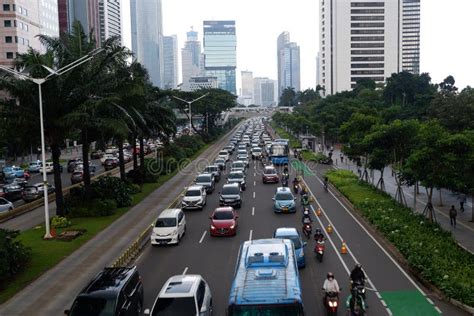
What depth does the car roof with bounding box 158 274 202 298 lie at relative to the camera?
556 inches

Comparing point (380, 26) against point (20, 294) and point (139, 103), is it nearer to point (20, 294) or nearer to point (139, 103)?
point (139, 103)

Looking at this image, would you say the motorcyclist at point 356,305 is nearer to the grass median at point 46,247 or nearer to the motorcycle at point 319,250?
the motorcycle at point 319,250

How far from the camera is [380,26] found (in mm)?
164125

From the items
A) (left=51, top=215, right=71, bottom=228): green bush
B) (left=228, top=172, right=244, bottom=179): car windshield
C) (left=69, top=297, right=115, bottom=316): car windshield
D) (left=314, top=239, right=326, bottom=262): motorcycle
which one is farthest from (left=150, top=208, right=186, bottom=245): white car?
(left=228, top=172, right=244, bottom=179): car windshield

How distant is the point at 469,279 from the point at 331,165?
45886mm

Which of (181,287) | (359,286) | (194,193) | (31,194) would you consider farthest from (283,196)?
(31,194)

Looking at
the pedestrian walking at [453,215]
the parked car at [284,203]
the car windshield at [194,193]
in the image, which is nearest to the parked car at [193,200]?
the car windshield at [194,193]

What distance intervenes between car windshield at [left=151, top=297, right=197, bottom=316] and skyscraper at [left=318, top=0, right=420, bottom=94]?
15784cm

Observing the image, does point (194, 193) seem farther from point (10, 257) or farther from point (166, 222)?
point (10, 257)

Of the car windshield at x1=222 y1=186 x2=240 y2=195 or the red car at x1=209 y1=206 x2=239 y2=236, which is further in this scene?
the car windshield at x1=222 y1=186 x2=240 y2=195

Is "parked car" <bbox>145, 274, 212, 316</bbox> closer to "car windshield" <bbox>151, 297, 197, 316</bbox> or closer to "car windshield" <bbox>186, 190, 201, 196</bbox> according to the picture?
"car windshield" <bbox>151, 297, 197, 316</bbox>

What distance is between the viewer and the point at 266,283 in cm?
1334

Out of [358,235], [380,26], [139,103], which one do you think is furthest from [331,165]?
[380,26]

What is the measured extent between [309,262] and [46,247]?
12.5 meters
